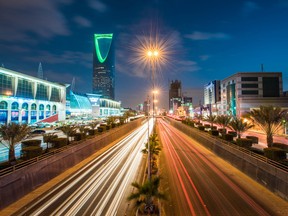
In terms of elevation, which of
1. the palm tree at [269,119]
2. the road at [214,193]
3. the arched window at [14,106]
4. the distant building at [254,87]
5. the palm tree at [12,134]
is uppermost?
the distant building at [254,87]

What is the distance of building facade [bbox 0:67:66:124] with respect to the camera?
6122cm

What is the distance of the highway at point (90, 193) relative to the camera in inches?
484

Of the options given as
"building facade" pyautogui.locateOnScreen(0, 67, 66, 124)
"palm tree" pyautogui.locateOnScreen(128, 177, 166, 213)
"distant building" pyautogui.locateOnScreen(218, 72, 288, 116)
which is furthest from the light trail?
"distant building" pyautogui.locateOnScreen(218, 72, 288, 116)

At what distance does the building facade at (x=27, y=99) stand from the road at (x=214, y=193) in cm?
5785

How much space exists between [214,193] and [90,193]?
10.3 metres

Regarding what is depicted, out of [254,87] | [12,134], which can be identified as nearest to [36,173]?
[12,134]

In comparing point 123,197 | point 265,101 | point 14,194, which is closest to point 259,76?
point 265,101

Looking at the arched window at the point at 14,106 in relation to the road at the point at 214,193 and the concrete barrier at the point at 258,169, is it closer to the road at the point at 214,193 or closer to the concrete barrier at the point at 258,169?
the road at the point at 214,193

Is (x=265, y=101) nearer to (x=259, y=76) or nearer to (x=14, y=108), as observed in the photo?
(x=259, y=76)

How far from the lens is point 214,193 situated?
14539 millimetres

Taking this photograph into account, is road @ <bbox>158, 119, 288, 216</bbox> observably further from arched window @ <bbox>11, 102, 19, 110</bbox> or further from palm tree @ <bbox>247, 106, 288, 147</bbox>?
arched window @ <bbox>11, 102, 19, 110</bbox>

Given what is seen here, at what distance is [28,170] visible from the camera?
14875 mm

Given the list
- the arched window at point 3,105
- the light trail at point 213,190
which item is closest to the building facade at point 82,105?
the arched window at point 3,105

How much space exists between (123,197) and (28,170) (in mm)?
8318
